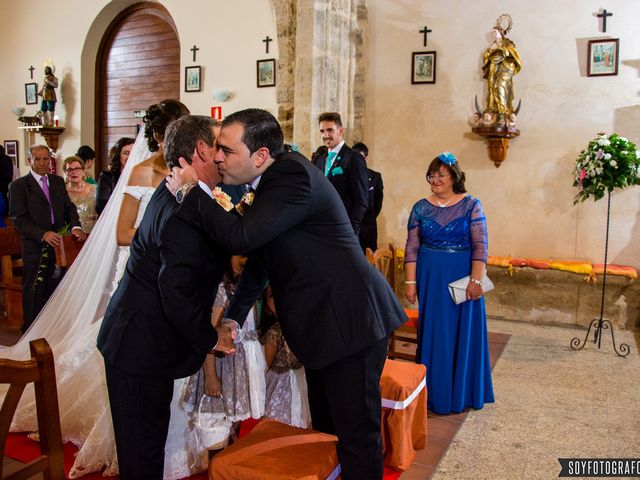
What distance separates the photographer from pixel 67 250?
5.04 m

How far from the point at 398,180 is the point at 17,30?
800 centimetres

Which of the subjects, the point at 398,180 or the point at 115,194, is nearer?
the point at 115,194

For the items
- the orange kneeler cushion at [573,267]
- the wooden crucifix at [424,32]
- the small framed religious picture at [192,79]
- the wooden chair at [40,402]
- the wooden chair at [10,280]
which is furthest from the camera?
the small framed religious picture at [192,79]

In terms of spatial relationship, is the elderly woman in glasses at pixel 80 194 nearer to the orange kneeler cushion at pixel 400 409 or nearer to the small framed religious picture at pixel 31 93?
the orange kneeler cushion at pixel 400 409

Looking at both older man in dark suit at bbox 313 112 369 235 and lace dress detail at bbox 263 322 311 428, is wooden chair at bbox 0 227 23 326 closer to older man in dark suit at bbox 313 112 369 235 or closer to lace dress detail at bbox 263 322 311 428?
older man in dark suit at bbox 313 112 369 235

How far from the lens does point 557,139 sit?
6469 millimetres

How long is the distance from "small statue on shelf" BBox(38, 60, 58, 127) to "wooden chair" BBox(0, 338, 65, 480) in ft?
30.7

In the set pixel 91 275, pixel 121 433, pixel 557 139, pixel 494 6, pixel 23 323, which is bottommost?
pixel 23 323

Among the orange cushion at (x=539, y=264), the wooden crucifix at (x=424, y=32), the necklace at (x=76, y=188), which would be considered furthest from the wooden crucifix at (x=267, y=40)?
the orange cushion at (x=539, y=264)

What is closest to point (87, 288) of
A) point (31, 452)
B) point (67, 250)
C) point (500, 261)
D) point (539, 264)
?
point (31, 452)

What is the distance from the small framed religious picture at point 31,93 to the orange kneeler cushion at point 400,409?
32.0ft

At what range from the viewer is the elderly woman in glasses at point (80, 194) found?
5.86 metres

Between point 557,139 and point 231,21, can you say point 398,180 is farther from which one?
point 231,21

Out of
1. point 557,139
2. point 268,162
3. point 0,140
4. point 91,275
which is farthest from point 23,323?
point 0,140
